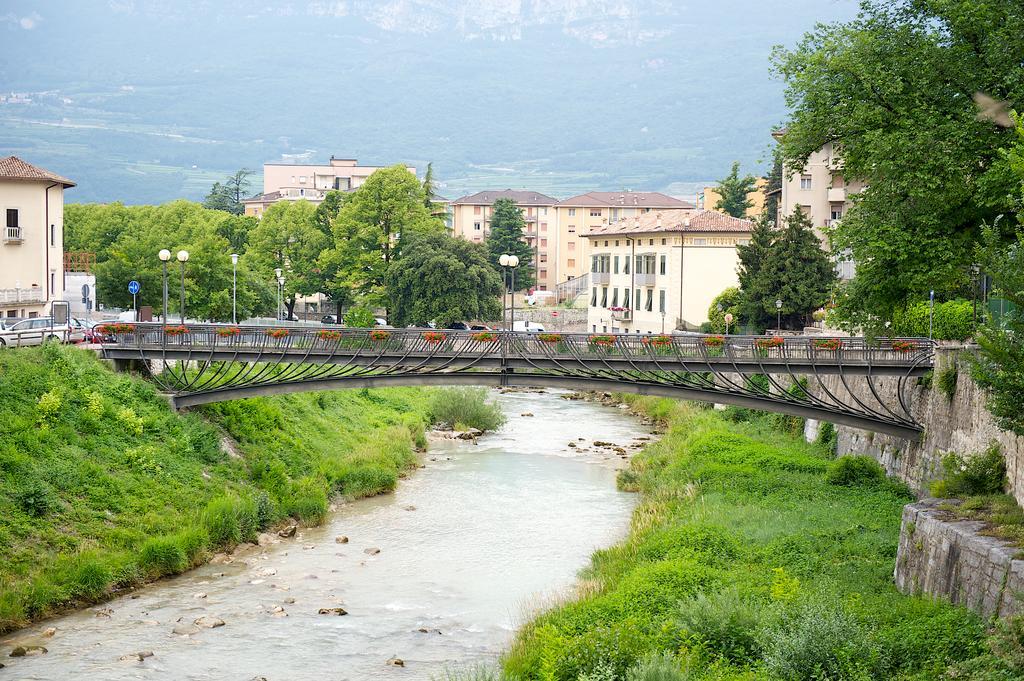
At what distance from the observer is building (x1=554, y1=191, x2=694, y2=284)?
129500 mm

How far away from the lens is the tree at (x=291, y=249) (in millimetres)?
80000

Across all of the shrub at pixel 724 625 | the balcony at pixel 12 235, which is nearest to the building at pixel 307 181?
the balcony at pixel 12 235

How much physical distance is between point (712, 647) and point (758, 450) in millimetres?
19470

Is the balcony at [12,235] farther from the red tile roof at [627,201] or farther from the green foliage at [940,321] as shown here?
the red tile roof at [627,201]

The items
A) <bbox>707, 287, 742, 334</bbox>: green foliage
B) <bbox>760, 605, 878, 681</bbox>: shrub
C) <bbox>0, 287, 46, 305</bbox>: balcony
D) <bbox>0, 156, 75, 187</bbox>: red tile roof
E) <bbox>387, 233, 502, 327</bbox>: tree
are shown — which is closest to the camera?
<bbox>760, 605, 878, 681</bbox>: shrub

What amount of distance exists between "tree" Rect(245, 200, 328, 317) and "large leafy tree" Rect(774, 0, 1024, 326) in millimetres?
55422

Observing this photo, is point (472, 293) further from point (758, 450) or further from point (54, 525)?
point (54, 525)

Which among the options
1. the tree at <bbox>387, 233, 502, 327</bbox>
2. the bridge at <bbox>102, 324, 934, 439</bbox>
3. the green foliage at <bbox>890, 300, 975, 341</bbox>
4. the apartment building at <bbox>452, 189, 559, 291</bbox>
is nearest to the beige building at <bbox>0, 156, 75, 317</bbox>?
the tree at <bbox>387, 233, 502, 327</bbox>

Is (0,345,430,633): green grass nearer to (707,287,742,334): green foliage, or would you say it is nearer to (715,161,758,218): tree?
(707,287,742,334): green foliage

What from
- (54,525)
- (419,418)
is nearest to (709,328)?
(419,418)

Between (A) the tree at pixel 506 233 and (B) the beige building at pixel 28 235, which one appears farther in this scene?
(A) the tree at pixel 506 233

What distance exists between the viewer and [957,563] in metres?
19.2

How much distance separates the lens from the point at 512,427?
53156 millimetres

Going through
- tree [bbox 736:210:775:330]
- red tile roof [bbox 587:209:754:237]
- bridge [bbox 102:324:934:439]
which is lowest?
bridge [bbox 102:324:934:439]
